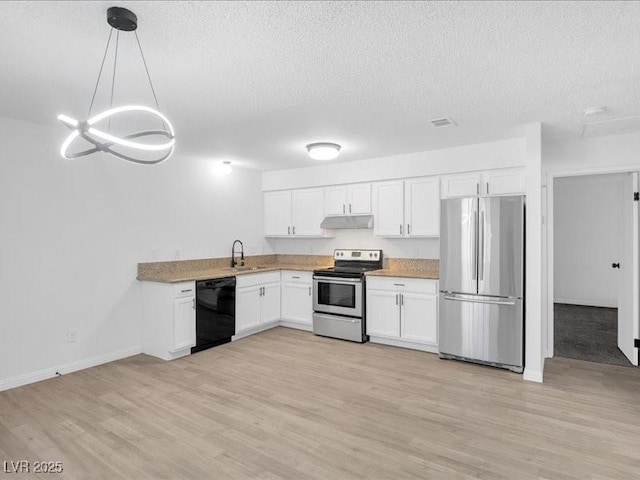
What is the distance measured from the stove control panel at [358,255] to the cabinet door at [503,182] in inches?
66.2

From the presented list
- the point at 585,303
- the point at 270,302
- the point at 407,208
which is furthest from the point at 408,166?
the point at 585,303

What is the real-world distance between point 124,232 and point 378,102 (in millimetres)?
3204

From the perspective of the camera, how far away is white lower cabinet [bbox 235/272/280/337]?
5043mm

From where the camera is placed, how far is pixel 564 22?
1938 millimetres

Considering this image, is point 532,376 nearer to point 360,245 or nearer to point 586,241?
point 360,245

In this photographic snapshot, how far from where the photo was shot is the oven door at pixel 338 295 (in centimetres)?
496

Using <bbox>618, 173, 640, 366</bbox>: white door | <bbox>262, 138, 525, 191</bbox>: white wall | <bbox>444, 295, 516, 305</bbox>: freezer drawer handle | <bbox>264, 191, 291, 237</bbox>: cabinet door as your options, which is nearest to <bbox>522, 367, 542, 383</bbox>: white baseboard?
<bbox>444, 295, 516, 305</bbox>: freezer drawer handle

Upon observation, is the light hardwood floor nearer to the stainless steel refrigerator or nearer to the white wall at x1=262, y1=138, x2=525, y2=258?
the stainless steel refrigerator

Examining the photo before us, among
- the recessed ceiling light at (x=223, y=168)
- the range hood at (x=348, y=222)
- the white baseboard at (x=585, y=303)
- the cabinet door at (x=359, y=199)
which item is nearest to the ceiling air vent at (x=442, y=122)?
the cabinet door at (x=359, y=199)

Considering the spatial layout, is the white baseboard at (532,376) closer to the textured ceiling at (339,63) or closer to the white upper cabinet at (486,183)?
the white upper cabinet at (486,183)

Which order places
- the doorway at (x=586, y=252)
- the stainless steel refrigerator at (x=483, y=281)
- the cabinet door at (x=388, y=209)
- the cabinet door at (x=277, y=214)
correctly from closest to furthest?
the stainless steel refrigerator at (x=483, y=281), the cabinet door at (x=388, y=209), the cabinet door at (x=277, y=214), the doorway at (x=586, y=252)

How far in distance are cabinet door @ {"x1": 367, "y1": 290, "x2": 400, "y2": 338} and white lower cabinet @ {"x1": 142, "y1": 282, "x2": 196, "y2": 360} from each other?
2.17 m

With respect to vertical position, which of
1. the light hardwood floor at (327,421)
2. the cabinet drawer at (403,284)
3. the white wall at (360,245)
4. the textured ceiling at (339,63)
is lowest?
the light hardwood floor at (327,421)

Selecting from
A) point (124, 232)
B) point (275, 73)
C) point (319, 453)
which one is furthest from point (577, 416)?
point (124, 232)
